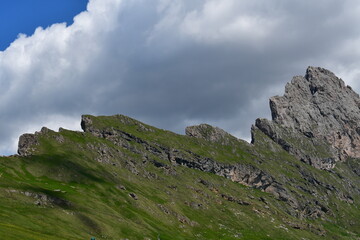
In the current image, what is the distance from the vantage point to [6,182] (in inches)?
7283

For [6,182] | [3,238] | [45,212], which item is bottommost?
[3,238]

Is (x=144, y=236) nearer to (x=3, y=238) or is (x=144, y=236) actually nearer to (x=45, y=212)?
(x=45, y=212)

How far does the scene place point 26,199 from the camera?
174 m

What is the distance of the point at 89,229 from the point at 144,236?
3173 centimetres

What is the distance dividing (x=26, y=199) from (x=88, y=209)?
30292 millimetres

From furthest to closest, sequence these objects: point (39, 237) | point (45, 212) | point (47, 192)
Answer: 1. point (47, 192)
2. point (45, 212)
3. point (39, 237)

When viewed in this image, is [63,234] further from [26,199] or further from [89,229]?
[26,199]

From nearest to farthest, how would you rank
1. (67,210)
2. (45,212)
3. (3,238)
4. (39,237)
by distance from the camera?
(3,238)
(39,237)
(45,212)
(67,210)

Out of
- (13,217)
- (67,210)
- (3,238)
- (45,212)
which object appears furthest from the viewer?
(67,210)

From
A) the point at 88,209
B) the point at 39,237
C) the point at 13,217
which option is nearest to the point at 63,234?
the point at 13,217

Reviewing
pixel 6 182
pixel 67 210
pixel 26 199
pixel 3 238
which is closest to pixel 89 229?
pixel 67 210

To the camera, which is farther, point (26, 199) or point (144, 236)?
point (144, 236)

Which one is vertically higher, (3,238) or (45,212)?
(45,212)

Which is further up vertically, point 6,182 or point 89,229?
point 6,182
